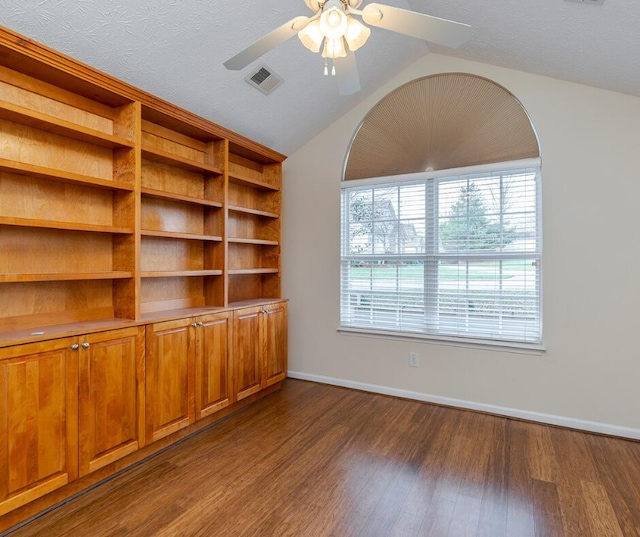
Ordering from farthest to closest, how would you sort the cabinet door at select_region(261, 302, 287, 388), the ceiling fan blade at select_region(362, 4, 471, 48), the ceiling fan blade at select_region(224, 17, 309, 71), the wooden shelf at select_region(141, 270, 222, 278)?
the cabinet door at select_region(261, 302, 287, 388)
the wooden shelf at select_region(141, 270, 222, 278)
the ceiling fan blade at select_region(224, 17, 309, 71)
the ceiling fan blade at select_region(362, 4, 471, 48)

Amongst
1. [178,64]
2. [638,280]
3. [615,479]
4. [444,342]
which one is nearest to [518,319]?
[444,342]

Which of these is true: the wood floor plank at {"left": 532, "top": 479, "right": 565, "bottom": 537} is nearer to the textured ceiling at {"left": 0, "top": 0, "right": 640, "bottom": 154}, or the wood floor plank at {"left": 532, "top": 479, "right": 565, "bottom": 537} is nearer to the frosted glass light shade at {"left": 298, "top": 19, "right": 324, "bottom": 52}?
the frosted glass light shade at {"left": 298, "top": 19, "right": 324, "bottom": 52}

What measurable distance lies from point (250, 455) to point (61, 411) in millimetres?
1166

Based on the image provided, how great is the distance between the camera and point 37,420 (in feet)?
6.07

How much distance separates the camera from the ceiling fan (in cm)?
142

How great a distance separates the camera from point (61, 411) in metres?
1.95

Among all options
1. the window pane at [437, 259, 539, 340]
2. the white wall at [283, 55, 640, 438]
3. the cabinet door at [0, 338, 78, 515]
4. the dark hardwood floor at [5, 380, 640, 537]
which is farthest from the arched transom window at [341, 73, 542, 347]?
the cabinet door at [0, 338, 78, 515]

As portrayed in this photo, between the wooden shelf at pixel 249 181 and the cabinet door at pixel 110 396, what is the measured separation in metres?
1.59

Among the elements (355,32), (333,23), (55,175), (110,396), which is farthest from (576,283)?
(55,175)

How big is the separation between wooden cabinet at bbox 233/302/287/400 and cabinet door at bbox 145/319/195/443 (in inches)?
19.5

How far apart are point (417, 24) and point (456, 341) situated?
2.62 metres

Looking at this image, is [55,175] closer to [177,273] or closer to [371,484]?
[177,273]

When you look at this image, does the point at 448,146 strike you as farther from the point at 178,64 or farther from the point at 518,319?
the point at 178,64

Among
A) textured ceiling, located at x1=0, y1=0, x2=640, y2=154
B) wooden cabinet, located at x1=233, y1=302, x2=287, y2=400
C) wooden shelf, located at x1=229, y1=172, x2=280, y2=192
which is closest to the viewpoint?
textured ceiling, located at x1=0, y1=0, x2=640, y2=154
